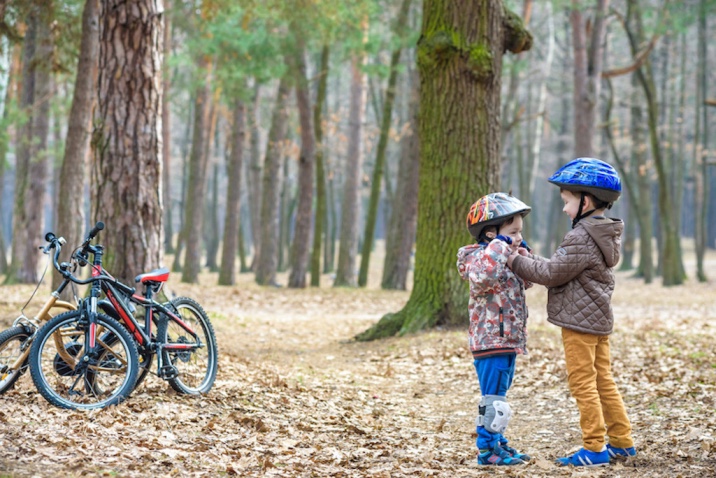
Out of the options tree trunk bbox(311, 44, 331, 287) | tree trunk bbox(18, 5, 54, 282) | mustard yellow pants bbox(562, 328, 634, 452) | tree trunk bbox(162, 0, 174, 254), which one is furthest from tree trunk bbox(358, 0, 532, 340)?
tree trunk bbox(18, 5, 54, 282)

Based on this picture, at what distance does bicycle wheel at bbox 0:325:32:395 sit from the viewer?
203 inches

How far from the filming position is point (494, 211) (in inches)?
185

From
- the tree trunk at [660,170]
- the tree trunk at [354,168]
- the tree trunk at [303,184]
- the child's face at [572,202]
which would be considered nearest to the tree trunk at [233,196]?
the tree trunk at [303,184]

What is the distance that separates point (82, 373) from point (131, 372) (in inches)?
14.0

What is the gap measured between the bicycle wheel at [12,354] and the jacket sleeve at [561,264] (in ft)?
11.4

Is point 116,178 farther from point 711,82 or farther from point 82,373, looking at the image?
point 711,82

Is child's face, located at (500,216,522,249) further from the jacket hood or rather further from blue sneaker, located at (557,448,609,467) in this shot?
blue sneaker, located at (557,448,609,467)

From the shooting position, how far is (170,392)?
5.91 meters

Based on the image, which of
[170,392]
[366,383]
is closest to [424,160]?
[366,383]

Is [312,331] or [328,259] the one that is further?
[328,259]

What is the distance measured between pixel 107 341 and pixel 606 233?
3596mm

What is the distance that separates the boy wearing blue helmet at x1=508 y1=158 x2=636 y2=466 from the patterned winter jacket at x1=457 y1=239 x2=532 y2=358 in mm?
126

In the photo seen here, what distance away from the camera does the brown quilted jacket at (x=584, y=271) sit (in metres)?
4.57

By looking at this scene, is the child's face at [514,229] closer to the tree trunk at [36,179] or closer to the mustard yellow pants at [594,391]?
the mustard yellow pants at [594,391]
